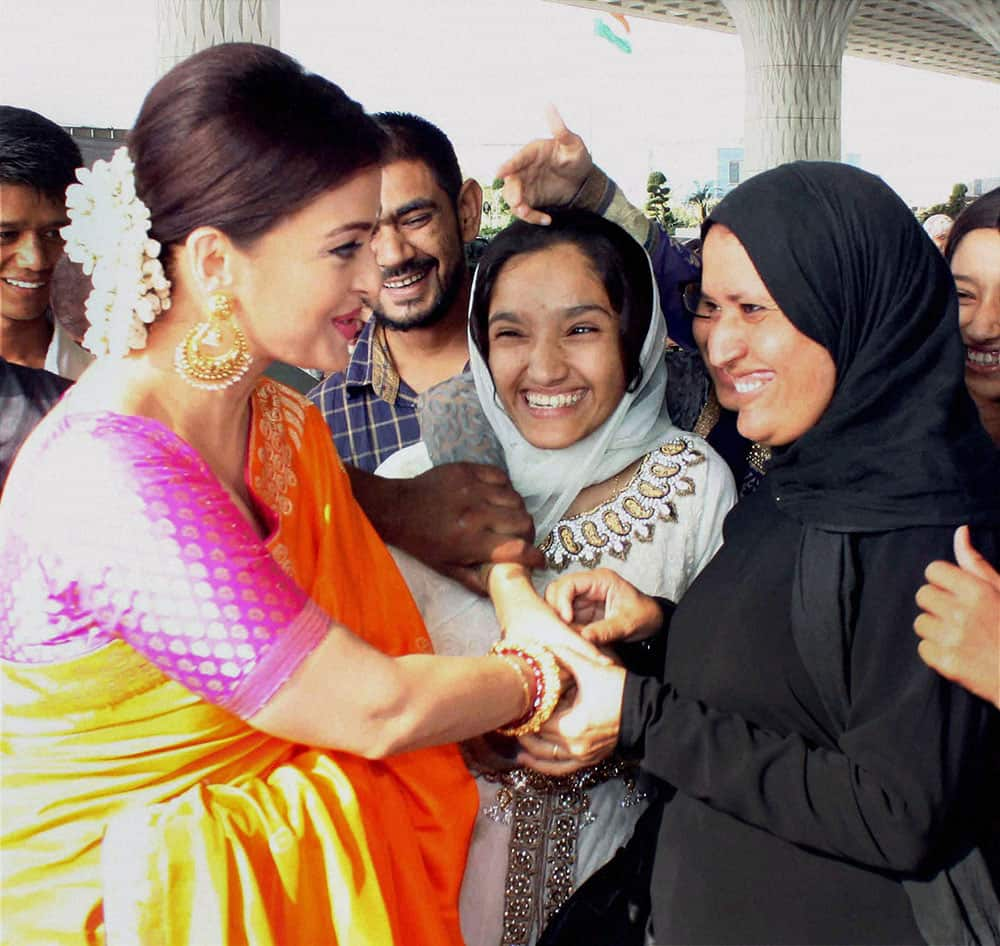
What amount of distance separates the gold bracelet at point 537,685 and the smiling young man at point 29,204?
1636 millimetres

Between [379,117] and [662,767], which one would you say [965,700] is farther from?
[379,117]

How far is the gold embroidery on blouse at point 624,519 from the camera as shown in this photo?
1.80 m

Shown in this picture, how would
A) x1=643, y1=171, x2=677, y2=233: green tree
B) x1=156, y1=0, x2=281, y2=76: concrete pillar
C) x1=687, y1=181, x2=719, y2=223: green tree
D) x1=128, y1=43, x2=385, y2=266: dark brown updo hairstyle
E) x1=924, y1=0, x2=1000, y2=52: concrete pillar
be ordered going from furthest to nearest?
x1=687, y1=181, x2=719, y2=223: green tree → x1=643, y1=171, x2=677, y2=233: green tree → x1=924, y1=0, x2=1000, y2=52: concrete pillar → x1=156, y1=0, x2=281, y2=76: concrete pillar → x1=128, y1=43, x2=385, y2=266: dark brown updo hairstyle

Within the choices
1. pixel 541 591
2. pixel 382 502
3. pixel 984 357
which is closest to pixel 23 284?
pixel 382 502

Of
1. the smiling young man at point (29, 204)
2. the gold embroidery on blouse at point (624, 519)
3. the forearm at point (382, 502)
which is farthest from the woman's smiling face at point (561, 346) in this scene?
the smiling young man at point (29, 204)

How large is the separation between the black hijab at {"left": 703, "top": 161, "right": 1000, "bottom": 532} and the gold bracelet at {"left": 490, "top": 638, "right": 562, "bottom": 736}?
0.39 meters

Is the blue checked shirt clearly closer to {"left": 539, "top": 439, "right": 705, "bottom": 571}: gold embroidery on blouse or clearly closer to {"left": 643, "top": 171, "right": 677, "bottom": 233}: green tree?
{"left": 539, "top": 439, "right": 705, "bottom": 571}: gold embroidery on blouse

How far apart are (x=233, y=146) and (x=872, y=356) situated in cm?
84

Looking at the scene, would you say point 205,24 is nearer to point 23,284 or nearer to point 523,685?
point 23,284

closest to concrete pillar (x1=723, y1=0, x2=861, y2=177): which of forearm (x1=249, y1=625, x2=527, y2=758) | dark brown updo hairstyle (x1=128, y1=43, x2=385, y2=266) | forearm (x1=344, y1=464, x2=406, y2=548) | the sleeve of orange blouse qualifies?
forearm (x1=344, y1=464, x2=406, y2=548)

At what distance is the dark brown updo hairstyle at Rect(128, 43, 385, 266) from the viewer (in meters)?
1.32

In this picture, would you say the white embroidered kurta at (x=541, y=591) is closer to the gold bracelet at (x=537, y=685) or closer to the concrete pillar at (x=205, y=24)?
the gold bracelet at (x=537, y=685)

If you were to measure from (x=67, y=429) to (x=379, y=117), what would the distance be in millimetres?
1935

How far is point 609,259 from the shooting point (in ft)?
6.18
